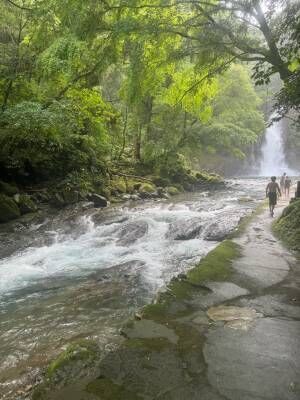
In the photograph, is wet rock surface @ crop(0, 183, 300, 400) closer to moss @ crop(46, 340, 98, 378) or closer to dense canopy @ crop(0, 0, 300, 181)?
moss @ crop(46, 340, 98, 378)

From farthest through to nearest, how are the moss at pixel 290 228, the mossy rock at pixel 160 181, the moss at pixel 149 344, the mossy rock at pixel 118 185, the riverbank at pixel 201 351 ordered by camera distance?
1. the mossy rock at pixel 160 181
2. the mossy rock at pixel 118 185
3. the moss at pixel 290 228
4. the moss at pixel 149 344
5. the riverbank at pixel 201 351

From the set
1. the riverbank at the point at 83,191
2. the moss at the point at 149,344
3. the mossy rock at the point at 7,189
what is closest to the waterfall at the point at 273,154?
the riverbank at the point at 83,191

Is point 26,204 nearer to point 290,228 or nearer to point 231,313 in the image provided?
point 290,228

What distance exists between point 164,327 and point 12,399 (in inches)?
76.1

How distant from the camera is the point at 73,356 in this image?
411 cm

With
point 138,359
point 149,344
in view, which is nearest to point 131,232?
point 149,344

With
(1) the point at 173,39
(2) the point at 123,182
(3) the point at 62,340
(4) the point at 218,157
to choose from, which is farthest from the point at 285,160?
(3) the point at 62,340

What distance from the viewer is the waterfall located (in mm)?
47906

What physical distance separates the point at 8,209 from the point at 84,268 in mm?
5342

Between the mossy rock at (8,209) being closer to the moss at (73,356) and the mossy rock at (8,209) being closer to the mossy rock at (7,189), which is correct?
the mossy rock at (7,189)

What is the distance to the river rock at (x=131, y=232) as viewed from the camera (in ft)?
41.2

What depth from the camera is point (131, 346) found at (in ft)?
14.0

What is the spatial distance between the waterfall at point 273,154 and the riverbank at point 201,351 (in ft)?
143

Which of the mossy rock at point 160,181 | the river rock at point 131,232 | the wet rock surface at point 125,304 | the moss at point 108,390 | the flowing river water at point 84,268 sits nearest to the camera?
the moss at point 108,390
